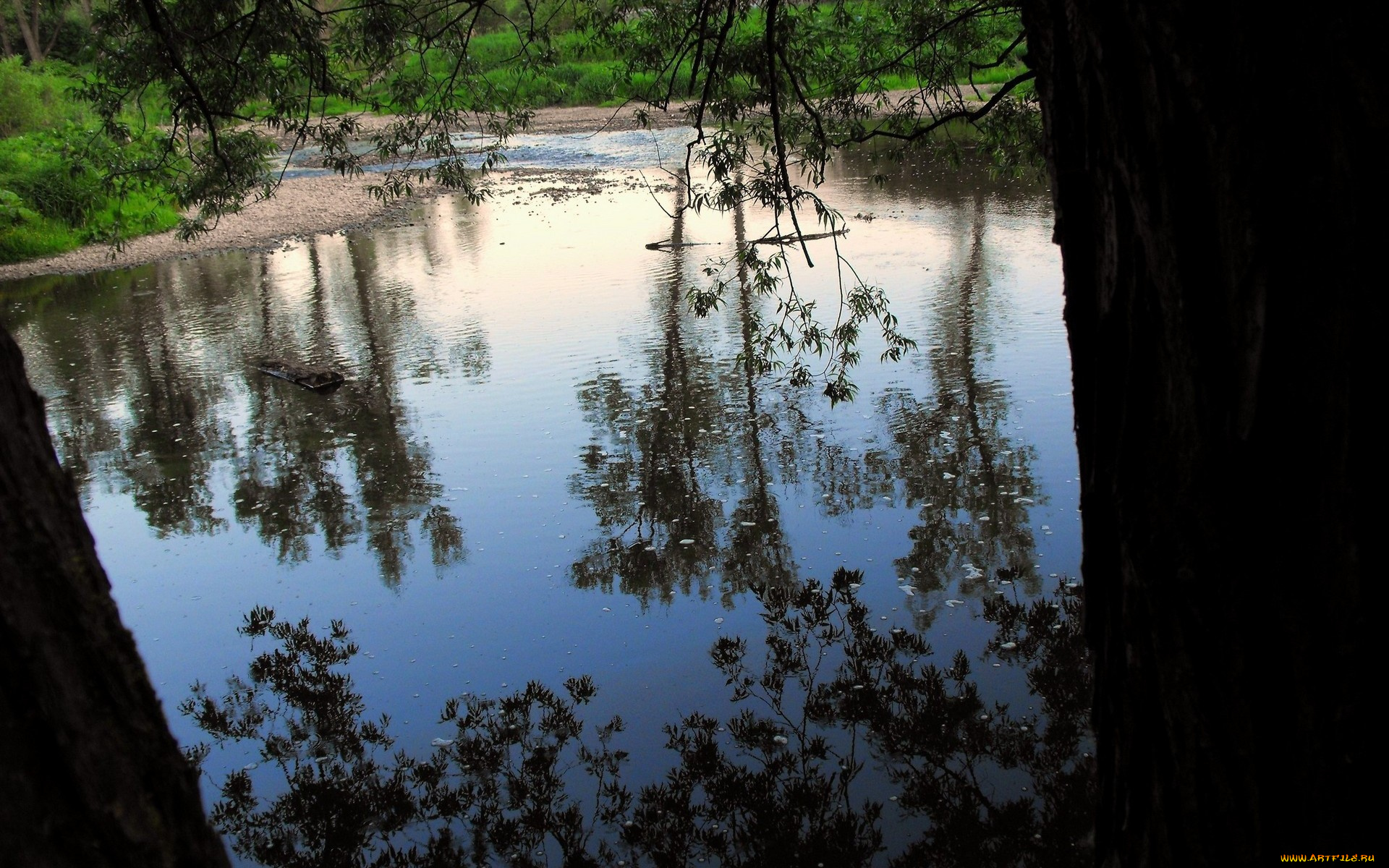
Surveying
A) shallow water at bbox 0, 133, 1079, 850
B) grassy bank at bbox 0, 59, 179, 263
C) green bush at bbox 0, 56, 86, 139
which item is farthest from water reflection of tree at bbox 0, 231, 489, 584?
green bush at bbox 0, 56, 86, 139

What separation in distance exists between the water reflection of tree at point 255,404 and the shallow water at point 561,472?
35 millimetres

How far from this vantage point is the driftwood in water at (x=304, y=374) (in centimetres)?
959

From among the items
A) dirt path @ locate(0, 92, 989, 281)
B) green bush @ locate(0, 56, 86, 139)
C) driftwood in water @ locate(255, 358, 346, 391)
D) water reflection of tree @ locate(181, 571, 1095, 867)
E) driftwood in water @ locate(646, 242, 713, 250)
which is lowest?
water reflection of tree @ locate(181, 571, 1095, 867)

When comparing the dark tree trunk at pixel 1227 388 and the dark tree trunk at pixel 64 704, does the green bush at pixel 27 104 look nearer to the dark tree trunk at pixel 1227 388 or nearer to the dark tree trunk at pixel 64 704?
the dark tree trunk at pixel 64 704

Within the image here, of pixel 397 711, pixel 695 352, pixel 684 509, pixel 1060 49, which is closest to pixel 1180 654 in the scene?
pixel 1060 49

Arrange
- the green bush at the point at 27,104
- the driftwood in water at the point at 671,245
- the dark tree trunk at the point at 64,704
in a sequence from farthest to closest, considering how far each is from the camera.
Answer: the green bush at the point at 27,104
the driftwood in water at the point at 671,245
the dark tree trunk at the point at 64,704

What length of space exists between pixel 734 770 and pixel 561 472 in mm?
3431

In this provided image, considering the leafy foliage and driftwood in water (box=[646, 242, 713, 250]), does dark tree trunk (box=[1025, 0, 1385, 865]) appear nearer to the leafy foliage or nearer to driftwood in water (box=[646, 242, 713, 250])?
the leafy foliage

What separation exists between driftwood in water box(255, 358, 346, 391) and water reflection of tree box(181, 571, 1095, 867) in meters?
4.83

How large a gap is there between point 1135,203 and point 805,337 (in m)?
5.51

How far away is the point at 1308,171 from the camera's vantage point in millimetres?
1359

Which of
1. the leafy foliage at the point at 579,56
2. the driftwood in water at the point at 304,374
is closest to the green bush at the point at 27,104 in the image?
the driftwood in water at the point at 304,374

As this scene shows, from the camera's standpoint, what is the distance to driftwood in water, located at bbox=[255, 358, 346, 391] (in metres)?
9.59

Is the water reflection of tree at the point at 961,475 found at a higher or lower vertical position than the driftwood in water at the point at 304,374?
lower
